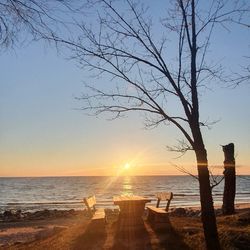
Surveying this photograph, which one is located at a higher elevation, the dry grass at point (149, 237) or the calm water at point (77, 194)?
the calm water at point (77, 194)

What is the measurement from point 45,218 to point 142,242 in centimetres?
1892

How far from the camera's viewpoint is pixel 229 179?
710 inches

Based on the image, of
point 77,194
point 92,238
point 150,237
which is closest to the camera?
point 150,237

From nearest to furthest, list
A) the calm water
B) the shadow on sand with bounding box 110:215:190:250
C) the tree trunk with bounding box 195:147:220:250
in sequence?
1. the tree trunk with bounding box 195:147:220:250
2. the shadow on sand with bounding box 110:215:190:250
3. the calm water

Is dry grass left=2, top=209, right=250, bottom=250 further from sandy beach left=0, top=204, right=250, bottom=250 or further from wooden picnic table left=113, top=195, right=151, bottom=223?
wooden picnic table left=113, top=195, right=151, bottom=223

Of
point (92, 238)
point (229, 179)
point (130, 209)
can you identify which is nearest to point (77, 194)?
point (229, 179)

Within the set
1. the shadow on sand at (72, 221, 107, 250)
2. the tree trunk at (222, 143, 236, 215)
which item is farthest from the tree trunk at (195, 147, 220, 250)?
the tree trunk at (222, 143, 236, 215)

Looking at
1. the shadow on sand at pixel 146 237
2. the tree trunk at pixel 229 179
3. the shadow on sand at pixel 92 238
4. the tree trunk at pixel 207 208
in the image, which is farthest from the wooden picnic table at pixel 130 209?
the tree trunk at pixel 207 208

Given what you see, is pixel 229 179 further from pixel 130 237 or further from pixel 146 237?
pixel 130 237

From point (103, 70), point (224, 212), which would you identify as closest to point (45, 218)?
point (224, 212)

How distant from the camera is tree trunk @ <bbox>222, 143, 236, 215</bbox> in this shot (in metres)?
18.0

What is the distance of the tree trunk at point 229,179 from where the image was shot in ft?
59.1

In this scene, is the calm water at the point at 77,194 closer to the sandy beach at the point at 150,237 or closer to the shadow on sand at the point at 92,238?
the sandy beach at the point at 150,237

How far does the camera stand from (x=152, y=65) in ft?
30.0
